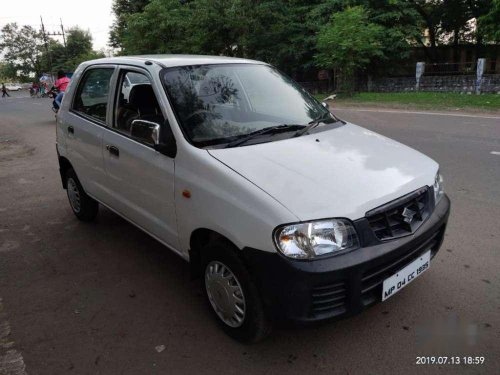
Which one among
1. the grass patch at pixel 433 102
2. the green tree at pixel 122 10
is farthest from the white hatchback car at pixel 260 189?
the green tree at pixel 122 10

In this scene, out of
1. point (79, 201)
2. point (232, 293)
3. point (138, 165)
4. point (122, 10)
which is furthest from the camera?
point (122, 10)

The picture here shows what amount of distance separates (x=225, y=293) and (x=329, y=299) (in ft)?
2.23

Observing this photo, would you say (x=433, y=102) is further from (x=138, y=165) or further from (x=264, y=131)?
(x=138, y=165)

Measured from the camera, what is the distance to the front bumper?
2.15m

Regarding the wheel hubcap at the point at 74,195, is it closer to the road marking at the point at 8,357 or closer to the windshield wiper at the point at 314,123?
the road marking at the point at 8,357

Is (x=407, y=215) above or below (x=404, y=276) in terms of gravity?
above

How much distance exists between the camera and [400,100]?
17109mm

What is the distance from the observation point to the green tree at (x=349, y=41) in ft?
63.7

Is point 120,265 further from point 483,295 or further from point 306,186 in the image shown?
point 483,295

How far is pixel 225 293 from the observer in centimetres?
260

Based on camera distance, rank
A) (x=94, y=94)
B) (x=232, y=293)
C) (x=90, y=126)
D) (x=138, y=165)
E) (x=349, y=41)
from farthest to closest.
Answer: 1. (x=349, y=41)
2. (x=94, y=94)
3. (x=90, y=126)
4. (x=138, y=165)
5. (x=232, y=293)

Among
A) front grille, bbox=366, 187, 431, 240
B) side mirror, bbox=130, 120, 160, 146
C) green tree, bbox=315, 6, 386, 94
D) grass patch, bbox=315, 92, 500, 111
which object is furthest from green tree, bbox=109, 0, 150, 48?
front grille, bbox=366, 187, 431, 240

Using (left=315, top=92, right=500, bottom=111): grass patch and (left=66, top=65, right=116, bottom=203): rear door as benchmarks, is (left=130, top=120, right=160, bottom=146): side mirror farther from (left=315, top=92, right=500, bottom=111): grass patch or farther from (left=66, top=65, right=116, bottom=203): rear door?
(left=315, top=92, right=500, bottom=111): grass patch

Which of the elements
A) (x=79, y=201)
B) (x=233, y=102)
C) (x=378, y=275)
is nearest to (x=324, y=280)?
(x=378, y=275)
